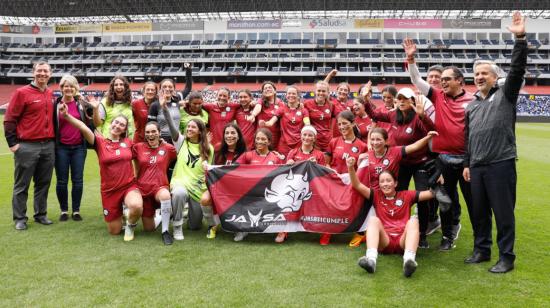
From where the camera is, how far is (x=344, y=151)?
17.3 ft

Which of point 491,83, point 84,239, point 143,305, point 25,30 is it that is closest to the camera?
point 143,305

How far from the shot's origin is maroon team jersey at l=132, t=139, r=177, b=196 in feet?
17.3

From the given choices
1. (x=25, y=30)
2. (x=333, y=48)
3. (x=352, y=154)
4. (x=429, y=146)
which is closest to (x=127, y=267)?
(x=352, y=154)

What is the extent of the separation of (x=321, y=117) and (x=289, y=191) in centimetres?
183

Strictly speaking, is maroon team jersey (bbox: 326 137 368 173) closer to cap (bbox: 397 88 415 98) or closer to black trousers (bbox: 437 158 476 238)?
cap (bbox: 397 88 415 98)

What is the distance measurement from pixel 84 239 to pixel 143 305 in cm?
224

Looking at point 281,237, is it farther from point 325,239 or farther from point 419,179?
point 419,179

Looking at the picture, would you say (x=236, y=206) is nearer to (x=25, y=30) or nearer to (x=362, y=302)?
(x=362, y=302)

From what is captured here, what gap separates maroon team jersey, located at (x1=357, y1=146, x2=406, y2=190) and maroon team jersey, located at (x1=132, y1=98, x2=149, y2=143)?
3.50 meters

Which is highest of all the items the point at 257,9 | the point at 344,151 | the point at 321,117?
the point at 257,9

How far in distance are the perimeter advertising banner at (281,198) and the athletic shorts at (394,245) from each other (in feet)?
1.95

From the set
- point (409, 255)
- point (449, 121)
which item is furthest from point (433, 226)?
point (409, 255)

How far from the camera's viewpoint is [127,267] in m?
4.02

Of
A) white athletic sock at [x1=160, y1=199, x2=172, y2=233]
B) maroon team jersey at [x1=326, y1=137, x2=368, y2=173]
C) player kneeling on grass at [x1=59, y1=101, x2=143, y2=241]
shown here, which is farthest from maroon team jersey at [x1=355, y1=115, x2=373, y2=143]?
player kneeling on grass at [x1=59, y1=101, x2=143, y2=241]
